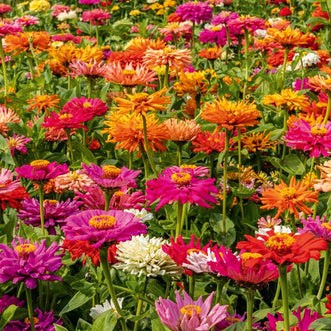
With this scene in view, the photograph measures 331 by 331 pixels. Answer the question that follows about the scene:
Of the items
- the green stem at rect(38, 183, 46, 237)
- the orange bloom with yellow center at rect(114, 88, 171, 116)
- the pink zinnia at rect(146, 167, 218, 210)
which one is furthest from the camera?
the orange bloom with yellow center at rect(114, 88, 171, 116)

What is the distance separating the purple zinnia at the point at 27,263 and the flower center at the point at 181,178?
38 centimetres

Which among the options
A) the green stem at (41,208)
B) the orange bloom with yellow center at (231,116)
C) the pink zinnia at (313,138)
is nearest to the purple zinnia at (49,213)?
the green stem at (41,208)

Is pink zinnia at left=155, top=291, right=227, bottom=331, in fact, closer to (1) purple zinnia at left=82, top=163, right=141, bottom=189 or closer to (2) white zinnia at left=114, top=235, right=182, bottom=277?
(2) white zinnia at left=114, top=235, right=182, bottom=277

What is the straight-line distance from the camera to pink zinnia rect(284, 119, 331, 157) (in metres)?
1.81

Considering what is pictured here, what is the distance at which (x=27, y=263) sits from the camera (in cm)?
138

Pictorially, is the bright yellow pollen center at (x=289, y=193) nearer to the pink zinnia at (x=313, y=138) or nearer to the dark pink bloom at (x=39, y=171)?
the pink zinnia at (x=313, y=138)

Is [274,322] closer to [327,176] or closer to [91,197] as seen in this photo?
[327,176]

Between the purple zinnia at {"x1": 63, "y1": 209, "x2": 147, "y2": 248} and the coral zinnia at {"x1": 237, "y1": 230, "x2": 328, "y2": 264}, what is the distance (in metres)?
0.25

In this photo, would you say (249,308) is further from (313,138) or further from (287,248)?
(313,138)

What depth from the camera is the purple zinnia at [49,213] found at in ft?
6.08

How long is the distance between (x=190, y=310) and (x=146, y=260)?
0.98 feet

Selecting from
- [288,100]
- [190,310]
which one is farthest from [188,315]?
[288,100]

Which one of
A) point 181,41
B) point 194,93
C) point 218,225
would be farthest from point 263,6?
point 218,225

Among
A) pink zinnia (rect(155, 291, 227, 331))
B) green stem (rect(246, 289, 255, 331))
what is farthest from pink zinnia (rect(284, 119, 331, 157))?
pink zinnia (rect(155, 291, 227, 331))
